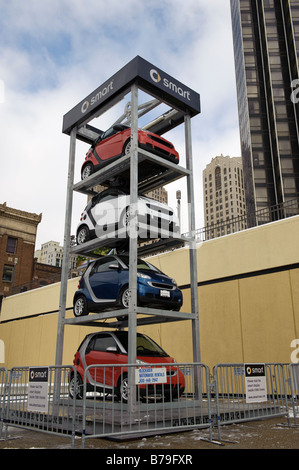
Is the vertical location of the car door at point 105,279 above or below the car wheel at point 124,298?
above

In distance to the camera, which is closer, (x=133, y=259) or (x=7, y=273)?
(x=133, y=259)

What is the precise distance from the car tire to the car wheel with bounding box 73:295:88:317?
3.76m

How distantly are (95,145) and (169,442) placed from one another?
28.6 feet

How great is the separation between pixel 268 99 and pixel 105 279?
235ft

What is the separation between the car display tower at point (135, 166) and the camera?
10.2 metres

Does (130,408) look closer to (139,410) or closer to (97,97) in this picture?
(139,410)

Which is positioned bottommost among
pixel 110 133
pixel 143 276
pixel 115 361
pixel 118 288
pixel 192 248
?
pixel 115 361

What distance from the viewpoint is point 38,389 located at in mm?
7152

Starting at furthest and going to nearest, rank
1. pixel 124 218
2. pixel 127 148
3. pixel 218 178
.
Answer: pixel 218 178 < pixel 127 148 < pixel 124 218

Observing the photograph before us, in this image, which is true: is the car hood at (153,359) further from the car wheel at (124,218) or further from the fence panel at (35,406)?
the car wheel at (124,218)

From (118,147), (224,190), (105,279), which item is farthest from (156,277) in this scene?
(224,190)

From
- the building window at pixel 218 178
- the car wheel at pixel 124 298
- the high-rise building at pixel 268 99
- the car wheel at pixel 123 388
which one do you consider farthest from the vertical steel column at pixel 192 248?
the building window at pixel 218 178

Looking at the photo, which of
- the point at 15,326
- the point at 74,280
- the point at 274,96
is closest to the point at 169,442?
the point at 74,280

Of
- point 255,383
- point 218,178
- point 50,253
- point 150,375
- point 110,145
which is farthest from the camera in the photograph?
point 50,253
